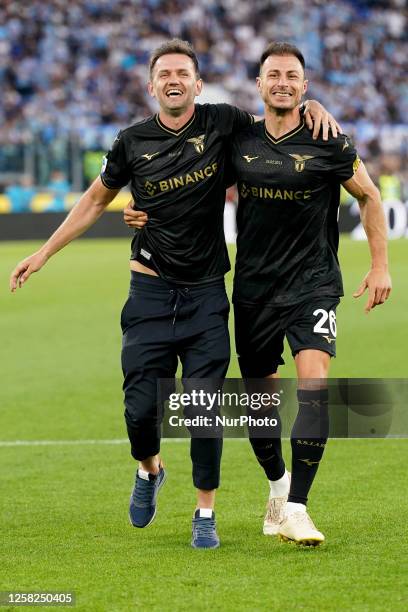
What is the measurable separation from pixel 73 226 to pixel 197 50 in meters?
31.4

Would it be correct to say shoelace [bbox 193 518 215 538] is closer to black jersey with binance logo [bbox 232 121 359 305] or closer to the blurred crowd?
black jersey with binance logo [bbox 232 121 359 305]

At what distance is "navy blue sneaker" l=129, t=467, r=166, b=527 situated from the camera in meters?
5.98

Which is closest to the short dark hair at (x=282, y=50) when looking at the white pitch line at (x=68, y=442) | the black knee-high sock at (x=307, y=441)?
the black knee-high sock at (x=307, y=441)

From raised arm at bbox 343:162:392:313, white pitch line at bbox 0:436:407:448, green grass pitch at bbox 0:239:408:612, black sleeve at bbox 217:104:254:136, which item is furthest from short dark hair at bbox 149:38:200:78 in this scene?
white pitch line at bbox 0:436:407:448

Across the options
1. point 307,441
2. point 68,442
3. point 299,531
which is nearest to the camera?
point 299,531

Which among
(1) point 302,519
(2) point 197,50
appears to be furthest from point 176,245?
(2) point 197,50

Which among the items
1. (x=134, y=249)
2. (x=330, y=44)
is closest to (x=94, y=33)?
(x=330, y=44)

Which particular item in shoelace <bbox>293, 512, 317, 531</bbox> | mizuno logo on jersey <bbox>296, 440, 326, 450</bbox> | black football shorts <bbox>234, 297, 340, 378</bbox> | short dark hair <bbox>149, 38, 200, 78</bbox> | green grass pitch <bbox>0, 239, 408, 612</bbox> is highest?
short dark hair <bbox>149, 38, 200, 78</bbox>

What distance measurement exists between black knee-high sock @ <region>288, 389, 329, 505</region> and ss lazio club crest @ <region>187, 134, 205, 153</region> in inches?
47.4

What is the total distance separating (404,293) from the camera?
58.7ft

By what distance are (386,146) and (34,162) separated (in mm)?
11265

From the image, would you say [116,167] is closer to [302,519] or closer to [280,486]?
[280,486]

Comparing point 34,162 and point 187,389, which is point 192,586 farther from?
point 34,162

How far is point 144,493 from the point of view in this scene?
238 inches
